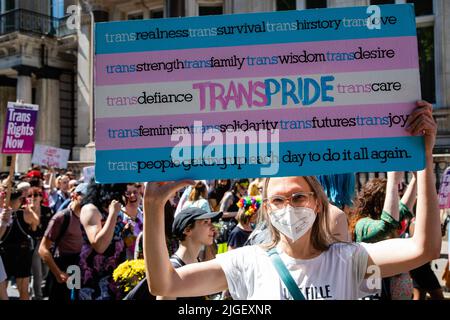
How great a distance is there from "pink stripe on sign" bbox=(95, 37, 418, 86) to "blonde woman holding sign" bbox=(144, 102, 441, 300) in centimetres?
30

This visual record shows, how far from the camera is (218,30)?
2461mm

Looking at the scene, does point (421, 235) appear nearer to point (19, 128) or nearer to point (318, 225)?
point (318, 225)

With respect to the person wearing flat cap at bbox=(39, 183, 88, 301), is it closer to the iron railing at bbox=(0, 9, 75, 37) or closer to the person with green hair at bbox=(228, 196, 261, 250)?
the person with green hair at bbox=(228, 196, 261, 250)

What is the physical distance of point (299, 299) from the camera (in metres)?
2.18

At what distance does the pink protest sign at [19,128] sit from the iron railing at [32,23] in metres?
16.6

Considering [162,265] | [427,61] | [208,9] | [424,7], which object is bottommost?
[162,265]

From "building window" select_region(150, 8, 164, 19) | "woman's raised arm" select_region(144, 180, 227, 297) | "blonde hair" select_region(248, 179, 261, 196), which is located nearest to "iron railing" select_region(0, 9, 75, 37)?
"building window" select_region(150, 8, 164, 19)

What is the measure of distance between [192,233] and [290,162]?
165cm

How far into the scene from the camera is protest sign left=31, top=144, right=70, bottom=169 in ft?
44.1

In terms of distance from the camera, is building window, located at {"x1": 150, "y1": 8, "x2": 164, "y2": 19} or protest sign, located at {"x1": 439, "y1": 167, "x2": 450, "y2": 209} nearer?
protest sign, located at {"x1": 439, "y1": 167, "x2": 450, "y2": 209}

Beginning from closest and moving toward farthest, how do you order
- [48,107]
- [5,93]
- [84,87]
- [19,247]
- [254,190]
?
[19,247]
[254,190]
[84,87]
[48,107]
[5,93]

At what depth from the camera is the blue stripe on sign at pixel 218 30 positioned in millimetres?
2430

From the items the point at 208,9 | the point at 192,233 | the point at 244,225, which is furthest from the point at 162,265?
the point at 208,9

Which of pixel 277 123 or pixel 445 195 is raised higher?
pixel 277 123
